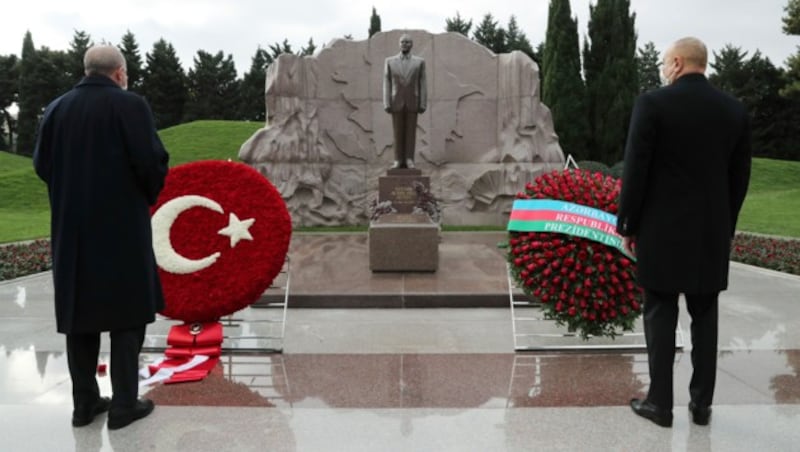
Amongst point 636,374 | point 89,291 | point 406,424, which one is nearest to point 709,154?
point 636,374

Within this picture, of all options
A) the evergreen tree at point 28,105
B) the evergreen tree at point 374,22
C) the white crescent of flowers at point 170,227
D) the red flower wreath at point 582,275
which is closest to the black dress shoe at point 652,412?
the red flower wreath at point 582,275

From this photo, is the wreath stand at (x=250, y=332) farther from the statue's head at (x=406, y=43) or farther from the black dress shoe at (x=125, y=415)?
the statue's head at (x=406, y=43)

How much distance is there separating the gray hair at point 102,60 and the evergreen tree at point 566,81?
22321 millimetres

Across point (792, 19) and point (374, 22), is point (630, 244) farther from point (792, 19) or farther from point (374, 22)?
point (374, 22)

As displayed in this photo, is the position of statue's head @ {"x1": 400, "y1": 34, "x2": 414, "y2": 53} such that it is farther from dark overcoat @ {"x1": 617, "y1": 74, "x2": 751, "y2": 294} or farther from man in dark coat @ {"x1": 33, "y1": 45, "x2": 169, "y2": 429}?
dark overcoat @ {"x1": 617, "y1": 74, "x2": 751, "y2": 294}

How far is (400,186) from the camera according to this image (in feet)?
31.8

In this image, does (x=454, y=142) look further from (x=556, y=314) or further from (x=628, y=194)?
(x=628, y=194)

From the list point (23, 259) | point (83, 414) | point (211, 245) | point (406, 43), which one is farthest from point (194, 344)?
point (406, 43)

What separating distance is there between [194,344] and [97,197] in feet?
5.60

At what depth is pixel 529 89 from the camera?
14.8 metres

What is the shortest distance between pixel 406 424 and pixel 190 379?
1.54 m

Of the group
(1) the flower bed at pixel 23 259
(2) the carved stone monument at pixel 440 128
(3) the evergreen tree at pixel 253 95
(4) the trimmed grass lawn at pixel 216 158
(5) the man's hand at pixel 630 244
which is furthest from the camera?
(3) the evergreen tree at pixel 253 95

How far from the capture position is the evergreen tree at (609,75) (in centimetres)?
2389

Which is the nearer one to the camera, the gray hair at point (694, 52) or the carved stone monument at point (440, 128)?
the gray hair at point (694, 52)
